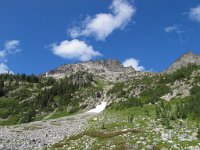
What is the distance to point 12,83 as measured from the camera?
181 meters

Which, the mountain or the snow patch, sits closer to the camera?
the mountain

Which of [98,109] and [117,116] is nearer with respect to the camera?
[117,116]

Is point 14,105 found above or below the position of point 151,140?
above

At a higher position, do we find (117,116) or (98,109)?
(98,109)

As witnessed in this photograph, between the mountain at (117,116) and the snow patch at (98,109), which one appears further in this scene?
the snow patch at (98,109)

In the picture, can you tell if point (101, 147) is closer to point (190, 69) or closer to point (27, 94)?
point (190, 69)

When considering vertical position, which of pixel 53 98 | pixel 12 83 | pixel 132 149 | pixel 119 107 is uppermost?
pixel 12 83

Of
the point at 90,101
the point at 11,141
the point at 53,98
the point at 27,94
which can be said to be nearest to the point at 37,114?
the point at 90,101

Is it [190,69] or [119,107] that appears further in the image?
[190,69]

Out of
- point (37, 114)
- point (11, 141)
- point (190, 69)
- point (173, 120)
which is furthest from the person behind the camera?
point (37, 114)

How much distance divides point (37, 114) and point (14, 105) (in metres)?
28.5

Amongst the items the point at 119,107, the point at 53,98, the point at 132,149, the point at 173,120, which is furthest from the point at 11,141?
the point at 53,98

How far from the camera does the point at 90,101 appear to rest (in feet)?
351

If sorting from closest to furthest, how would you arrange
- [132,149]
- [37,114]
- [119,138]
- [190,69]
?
[132,149], [119,138], [190,69], [37,114]
